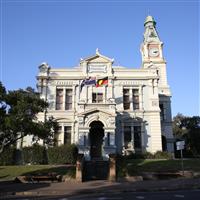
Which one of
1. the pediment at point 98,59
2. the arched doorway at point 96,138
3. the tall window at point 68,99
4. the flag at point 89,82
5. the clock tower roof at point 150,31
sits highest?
the clock tower roof at point 150,31

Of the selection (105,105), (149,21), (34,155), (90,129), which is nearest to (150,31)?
(149,21)

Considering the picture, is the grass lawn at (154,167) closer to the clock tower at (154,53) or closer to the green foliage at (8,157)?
the green foliage at (8,157)

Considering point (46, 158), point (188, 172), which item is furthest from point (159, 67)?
point (188, 172)

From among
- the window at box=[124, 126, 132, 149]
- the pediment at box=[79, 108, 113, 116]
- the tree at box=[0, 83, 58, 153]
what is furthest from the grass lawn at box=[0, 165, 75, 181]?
the window at box=[124, 126, 132, 149]

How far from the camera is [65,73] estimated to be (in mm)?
38344

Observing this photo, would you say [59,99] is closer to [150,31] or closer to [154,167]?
[154,167]

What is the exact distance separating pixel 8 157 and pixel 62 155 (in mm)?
6033

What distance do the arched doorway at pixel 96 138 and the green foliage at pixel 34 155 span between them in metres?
5.51

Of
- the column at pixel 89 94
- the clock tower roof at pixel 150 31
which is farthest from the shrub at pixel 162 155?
the clock tower roof at pixel 150 31

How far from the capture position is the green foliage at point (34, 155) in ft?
107

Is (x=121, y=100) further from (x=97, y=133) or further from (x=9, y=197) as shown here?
(x=9, y=197)

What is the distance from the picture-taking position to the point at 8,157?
108 ft

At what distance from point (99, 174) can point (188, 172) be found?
749cm

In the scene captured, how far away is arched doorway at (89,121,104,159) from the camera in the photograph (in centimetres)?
3472
